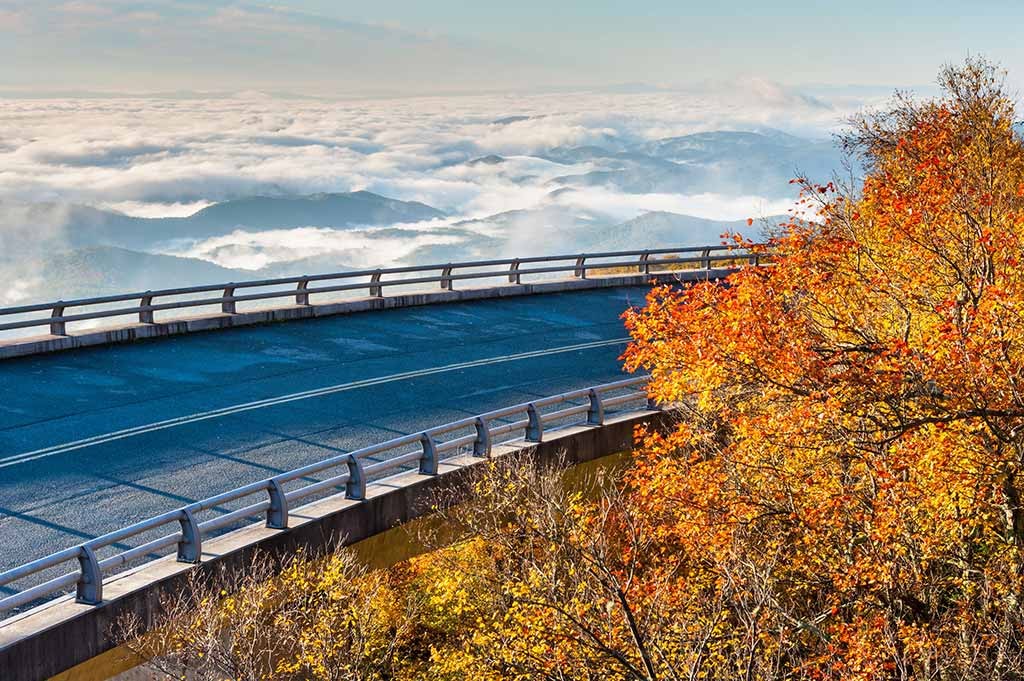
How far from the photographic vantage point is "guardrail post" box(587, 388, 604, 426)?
23484 millimetres

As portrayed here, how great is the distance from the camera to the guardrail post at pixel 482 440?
20578mm

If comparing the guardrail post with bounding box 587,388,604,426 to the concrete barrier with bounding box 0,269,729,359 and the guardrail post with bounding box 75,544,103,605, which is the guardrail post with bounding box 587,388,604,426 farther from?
the guardrail post with bounding box 75,544,103,605

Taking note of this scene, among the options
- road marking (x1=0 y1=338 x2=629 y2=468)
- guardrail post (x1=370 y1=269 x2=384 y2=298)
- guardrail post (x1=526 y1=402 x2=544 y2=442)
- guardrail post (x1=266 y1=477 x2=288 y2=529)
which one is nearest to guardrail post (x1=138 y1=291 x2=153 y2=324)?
road marking (x1=0 y1=338 x2=629 y2=468)

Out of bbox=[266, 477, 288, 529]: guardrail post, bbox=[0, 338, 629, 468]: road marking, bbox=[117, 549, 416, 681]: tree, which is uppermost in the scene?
bbox=[266, 477, 288, 529]: guardrail post

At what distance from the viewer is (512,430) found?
22.1 meters

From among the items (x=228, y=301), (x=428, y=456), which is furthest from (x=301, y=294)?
(x=428, y=456)

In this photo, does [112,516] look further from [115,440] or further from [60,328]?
[60,328]

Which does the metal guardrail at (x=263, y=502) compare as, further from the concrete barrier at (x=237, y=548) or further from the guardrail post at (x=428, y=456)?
the concrete barrier at (x=237, y=548)

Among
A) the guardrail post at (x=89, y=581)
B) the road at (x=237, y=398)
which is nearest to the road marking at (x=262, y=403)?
the road at (x=237, y=398)

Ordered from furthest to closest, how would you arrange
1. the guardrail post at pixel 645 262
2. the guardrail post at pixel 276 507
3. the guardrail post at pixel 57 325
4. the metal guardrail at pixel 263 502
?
the guardrail post at pixel 645 262, the guardrail post at pixel 57 325, the guardrail post at pixel 276 507, the metal guardrail at pixel 263 502

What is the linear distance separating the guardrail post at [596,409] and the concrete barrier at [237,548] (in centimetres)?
18

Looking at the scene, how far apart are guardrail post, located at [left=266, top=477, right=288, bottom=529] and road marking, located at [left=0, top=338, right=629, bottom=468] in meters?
4.95

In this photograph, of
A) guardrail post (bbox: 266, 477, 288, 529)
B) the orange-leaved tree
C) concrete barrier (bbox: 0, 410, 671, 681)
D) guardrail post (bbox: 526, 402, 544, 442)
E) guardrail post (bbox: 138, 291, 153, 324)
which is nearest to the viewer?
concrete barrier (bbox: 0, 410, 671, 681)

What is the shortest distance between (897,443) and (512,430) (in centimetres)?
688
